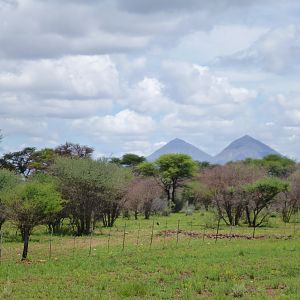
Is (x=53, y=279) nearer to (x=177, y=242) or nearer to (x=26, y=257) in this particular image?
(x=26, y=257)

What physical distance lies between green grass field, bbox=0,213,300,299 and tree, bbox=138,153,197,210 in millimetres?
57583

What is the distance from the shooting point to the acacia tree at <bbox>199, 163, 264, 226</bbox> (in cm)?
4953

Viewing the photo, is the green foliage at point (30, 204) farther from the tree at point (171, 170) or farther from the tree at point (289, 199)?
the tree at point (171, 170)

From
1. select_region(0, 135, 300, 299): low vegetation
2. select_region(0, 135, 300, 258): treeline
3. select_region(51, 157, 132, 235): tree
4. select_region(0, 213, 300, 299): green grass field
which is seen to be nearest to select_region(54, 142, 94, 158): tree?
select_region(0, 135, 300, 258): treeline

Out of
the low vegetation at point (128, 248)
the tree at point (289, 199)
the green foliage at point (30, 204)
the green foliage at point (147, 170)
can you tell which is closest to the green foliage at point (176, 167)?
the green foliage at point (147, 170)

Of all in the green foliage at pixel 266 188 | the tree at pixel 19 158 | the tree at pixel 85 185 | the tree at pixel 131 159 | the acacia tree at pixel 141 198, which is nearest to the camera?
the tree at pixel 85 185

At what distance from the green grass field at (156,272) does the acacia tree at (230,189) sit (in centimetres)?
2023

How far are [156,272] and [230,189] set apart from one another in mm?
31177

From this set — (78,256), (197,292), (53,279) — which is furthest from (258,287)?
(78,256)

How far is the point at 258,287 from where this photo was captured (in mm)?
16016

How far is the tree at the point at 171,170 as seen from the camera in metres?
87.2

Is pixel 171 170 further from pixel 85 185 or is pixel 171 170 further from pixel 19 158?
pixel 85 185

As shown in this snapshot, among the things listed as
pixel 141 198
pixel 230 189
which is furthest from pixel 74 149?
pixel 230 189

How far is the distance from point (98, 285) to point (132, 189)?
46412mm
